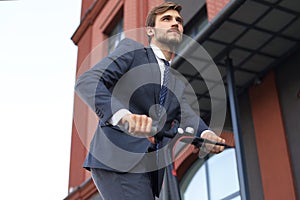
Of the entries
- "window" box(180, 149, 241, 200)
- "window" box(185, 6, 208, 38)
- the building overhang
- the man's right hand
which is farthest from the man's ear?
"window" box(185, 6, 208, 38)

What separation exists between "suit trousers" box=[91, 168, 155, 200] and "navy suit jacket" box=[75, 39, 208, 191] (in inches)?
1.6

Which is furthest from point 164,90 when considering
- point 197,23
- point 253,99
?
point 197,23

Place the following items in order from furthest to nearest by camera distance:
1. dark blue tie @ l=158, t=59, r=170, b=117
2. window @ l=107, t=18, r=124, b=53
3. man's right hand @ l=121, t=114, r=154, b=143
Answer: window @ l=107, t=18, r=124, b=53 → dark blue tie @ l=158, t=59, r=170, b=117 → man's right hand @ l=121, t=114, r=154, b=143

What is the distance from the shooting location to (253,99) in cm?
957

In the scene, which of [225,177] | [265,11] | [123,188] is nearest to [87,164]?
[123,188]

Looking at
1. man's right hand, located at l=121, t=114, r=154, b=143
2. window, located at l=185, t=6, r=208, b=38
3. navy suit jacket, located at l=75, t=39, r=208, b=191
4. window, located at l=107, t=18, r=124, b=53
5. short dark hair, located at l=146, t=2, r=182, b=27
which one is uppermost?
window, located at l=107, t=18, r=124, b=53

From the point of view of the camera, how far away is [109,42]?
1631 cm

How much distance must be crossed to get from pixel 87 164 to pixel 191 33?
9.80 m

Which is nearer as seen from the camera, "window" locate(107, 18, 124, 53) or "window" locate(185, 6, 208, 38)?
"window" locate(185, 6, 208, 38)

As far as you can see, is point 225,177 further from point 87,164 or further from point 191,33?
point 87,164

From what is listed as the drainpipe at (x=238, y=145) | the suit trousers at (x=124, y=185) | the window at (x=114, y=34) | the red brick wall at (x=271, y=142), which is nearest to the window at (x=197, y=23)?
the red brick wall at (x=271, y=142)

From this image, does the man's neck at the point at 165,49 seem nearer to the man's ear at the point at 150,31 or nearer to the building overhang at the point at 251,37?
the man's ear at the point at 150,31

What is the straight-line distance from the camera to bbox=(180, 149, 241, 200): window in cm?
943

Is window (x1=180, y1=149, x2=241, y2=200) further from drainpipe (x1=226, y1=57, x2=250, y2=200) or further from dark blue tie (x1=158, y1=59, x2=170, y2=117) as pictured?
dark blue tie (x1=158, y1=59, x2=170, y2=117)
